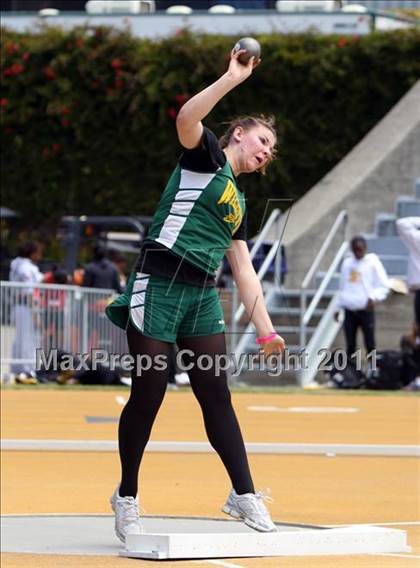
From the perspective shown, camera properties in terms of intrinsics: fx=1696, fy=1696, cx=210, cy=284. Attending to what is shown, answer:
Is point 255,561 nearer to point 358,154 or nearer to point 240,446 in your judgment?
point 240,446

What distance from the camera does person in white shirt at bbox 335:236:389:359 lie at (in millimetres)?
22281

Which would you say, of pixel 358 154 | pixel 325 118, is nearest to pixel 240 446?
pixel 358 154

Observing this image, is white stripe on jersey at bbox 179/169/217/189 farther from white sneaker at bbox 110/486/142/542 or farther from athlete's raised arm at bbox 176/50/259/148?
white sneaker at bbox 110/486/142/542

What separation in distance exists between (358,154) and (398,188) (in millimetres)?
1445

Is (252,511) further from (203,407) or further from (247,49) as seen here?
(247,49)

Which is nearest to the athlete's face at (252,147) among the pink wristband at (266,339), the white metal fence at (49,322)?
the pink wristband at (266,339)

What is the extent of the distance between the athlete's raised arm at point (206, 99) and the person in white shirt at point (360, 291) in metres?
15.0

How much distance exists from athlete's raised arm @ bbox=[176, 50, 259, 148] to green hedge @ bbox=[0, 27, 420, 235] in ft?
79.3

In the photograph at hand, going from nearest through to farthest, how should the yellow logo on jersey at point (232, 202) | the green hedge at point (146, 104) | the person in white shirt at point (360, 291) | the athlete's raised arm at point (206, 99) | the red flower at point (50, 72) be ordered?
the athlete's raised arm at point (206, 99)
the yellow logo on jersey at point (232, 202)
the person in white shirt at point (360, 291)
the green hedge at point (146, 104)
the red flower at point (50, 72)

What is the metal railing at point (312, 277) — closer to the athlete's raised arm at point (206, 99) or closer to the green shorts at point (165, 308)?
the green shorts at point (165, 308)

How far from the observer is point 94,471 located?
12.0 m

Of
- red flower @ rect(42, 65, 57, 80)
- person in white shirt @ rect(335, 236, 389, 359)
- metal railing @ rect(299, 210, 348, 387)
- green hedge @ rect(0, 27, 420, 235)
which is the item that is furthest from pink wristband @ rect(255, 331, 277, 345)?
red flower @ rect(42, 65, 57, 80)

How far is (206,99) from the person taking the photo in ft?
22.7

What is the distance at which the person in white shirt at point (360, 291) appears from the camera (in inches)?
877
